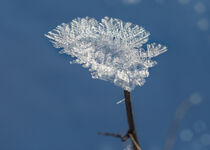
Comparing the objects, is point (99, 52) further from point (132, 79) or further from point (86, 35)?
point (132, 79)

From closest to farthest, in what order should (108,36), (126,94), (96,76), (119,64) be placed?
1. (126,94)
2. (96,76)
3. (119,64)
4. (108,36)

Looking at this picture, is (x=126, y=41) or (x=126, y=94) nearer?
(x=126, y=94)

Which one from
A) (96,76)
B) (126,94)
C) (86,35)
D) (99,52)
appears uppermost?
(86,35)

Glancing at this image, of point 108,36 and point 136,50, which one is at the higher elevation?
point 108,36

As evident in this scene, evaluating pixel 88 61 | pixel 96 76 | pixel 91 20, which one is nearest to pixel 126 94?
pixel 96 76

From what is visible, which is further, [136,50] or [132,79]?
[136,50]

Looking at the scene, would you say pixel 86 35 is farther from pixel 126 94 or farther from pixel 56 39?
pixel 126 94

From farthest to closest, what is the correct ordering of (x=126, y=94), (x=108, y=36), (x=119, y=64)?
(x=108, y=36) < (x=119, y=64) < (x=126, y=94)

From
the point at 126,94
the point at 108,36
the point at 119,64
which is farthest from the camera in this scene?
the point at 108,36

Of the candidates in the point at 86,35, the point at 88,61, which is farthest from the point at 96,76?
the point at 86,35
